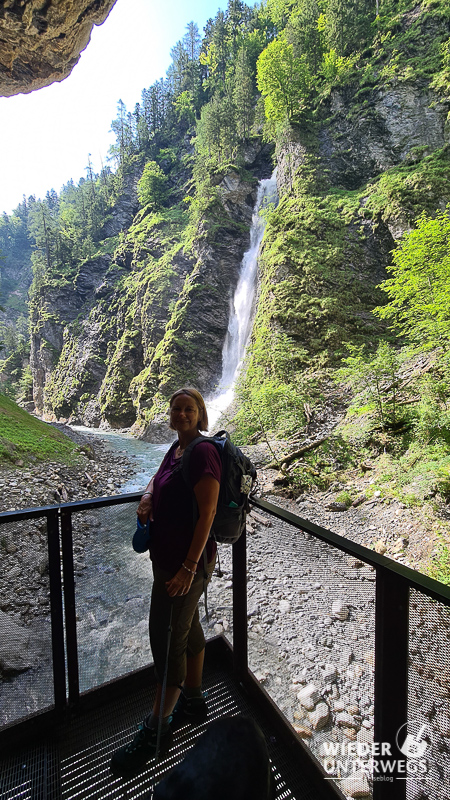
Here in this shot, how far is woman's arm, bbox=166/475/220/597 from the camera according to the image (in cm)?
169

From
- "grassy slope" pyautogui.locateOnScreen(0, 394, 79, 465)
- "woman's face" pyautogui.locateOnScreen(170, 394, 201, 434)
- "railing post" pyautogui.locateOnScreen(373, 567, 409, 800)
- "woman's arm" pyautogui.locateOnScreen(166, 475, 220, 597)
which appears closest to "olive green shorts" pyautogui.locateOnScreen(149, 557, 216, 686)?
"woman's arm" pyautogui.locateOnScreen(166, 475, 220, 597)

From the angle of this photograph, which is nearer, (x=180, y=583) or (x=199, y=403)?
(x=180, y=583)

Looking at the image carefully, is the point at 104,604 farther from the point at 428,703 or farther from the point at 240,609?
the point at 428,703

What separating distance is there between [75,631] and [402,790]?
1.86 m

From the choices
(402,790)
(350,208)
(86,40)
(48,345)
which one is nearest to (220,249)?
(350,208)

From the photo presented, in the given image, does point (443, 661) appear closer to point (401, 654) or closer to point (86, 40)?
point (401, 654)

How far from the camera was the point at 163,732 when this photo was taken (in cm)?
187

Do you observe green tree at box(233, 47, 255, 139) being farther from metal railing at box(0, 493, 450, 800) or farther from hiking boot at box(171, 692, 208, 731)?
hiking boot at box(171, 692, 208, 731)

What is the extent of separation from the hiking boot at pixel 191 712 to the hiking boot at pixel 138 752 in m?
0.15

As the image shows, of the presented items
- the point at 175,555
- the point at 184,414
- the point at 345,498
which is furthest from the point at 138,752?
the point at 345,498

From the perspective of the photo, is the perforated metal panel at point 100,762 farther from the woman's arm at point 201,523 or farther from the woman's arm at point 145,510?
the woman's arm at point 145,510

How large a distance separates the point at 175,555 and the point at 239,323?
23262mm

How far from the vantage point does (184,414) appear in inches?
77.2

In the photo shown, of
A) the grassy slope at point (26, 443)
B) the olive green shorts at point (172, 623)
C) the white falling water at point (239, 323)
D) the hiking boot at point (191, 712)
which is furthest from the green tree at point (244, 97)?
the hiking boot at point (191, 712)
